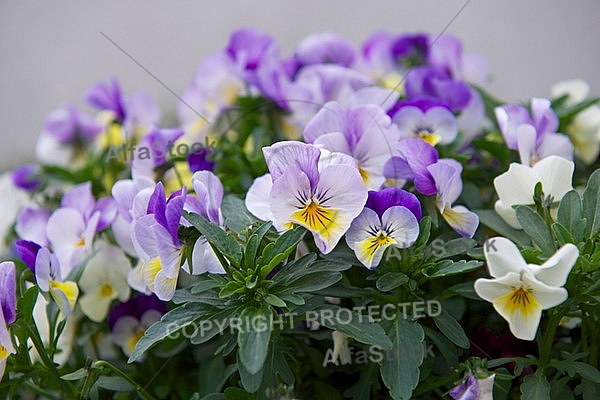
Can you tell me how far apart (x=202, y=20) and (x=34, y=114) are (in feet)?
1.52

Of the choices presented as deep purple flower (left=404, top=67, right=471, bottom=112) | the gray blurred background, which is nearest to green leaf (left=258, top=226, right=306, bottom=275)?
deep purple flower (left=404, top=67, right=471, bottom=112)

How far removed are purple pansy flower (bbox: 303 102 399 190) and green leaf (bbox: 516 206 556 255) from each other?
125 mm

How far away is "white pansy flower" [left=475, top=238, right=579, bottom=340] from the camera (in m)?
0.54

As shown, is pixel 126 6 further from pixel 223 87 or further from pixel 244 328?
pixel 244 328

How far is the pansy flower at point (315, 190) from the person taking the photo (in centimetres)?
57

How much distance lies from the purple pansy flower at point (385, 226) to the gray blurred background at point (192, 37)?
1.01 m

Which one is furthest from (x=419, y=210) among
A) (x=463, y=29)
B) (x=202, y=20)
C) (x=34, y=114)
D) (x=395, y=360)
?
(x=34, y=114)

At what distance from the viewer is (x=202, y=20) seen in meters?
1.72

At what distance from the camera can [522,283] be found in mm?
550

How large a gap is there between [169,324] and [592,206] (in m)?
0.36

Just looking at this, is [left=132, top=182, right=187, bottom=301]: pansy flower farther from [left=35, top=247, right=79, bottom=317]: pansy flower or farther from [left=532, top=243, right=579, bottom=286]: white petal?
[left=532, top=243, right=579, bottom=286]: white petal

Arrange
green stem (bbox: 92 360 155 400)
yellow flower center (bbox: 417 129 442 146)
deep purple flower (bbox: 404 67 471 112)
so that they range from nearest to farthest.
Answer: green stem (bbox: 92 360 155 400) < yellow flower center (bbox: 417 129 442 146) < deep purple flower (bbox: 404 67 471 112)

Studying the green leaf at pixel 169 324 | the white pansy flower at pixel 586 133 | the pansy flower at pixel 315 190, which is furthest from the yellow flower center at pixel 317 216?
the white pansy flower at pixel 586 133

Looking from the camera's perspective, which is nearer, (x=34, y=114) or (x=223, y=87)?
(x=223, y=87)
